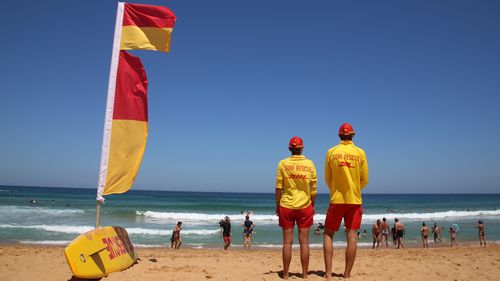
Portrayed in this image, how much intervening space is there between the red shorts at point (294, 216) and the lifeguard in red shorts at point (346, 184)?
0.26 meters

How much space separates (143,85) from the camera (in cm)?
604

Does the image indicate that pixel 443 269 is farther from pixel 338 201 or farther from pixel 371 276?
pixel 338 201

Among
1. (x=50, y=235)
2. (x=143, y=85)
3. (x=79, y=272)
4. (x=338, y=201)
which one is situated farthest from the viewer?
(x=50, y=235)

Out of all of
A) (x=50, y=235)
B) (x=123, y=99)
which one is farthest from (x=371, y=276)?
(x=50, y=235)

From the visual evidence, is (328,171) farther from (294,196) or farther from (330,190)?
(294,196)

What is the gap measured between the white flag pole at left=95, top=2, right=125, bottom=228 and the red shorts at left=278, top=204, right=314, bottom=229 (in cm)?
→ 280

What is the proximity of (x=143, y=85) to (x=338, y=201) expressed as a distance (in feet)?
12.1

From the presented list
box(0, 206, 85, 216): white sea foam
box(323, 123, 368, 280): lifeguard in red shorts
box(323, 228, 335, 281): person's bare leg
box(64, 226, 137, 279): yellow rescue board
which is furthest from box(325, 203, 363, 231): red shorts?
box(0, 206, 85, 216): white sea foam

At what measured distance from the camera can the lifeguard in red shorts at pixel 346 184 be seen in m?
4.38

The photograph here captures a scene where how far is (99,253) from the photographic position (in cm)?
518

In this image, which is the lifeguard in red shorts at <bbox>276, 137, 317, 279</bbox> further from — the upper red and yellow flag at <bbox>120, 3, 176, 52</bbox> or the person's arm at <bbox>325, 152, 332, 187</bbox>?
the upper red and yellow flag at <bbox>120, 3, 176, 52</bbox>

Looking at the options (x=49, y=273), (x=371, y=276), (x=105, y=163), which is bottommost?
(x=49, y=273)

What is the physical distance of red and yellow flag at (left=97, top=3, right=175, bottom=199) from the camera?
561 centimetres

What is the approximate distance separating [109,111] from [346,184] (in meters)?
3.72
